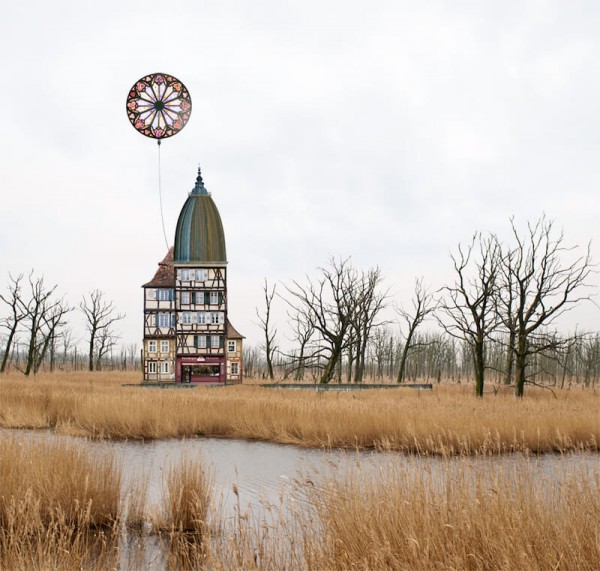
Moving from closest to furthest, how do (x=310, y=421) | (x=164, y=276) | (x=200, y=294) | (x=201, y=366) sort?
(x=310, y=421) < (x=200, y=294) < (x=201, y=366) < (x=164, y=276)

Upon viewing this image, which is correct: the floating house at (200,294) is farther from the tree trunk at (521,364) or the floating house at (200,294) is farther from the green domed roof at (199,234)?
the tree trunk at (521,364)

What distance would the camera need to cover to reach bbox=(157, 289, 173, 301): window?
1884 inches

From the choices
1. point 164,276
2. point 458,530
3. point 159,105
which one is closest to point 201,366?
point 164,276

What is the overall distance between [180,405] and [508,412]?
9.37 meters

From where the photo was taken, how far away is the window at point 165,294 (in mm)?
47844

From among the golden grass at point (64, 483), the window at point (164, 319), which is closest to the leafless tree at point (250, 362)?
the window at point (164, 319)

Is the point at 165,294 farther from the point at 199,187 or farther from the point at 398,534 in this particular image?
the point at 398,534

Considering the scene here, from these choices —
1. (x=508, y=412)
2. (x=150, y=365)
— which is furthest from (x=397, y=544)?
(x=150, y=365)

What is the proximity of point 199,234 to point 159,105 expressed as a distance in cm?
2454

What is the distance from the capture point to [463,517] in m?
5.18

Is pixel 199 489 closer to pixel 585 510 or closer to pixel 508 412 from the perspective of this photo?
pixel 585 510

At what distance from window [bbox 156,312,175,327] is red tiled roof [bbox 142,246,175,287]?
2348 millimetres

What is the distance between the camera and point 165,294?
4791 cm

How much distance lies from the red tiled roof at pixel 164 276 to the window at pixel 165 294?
500 mm
